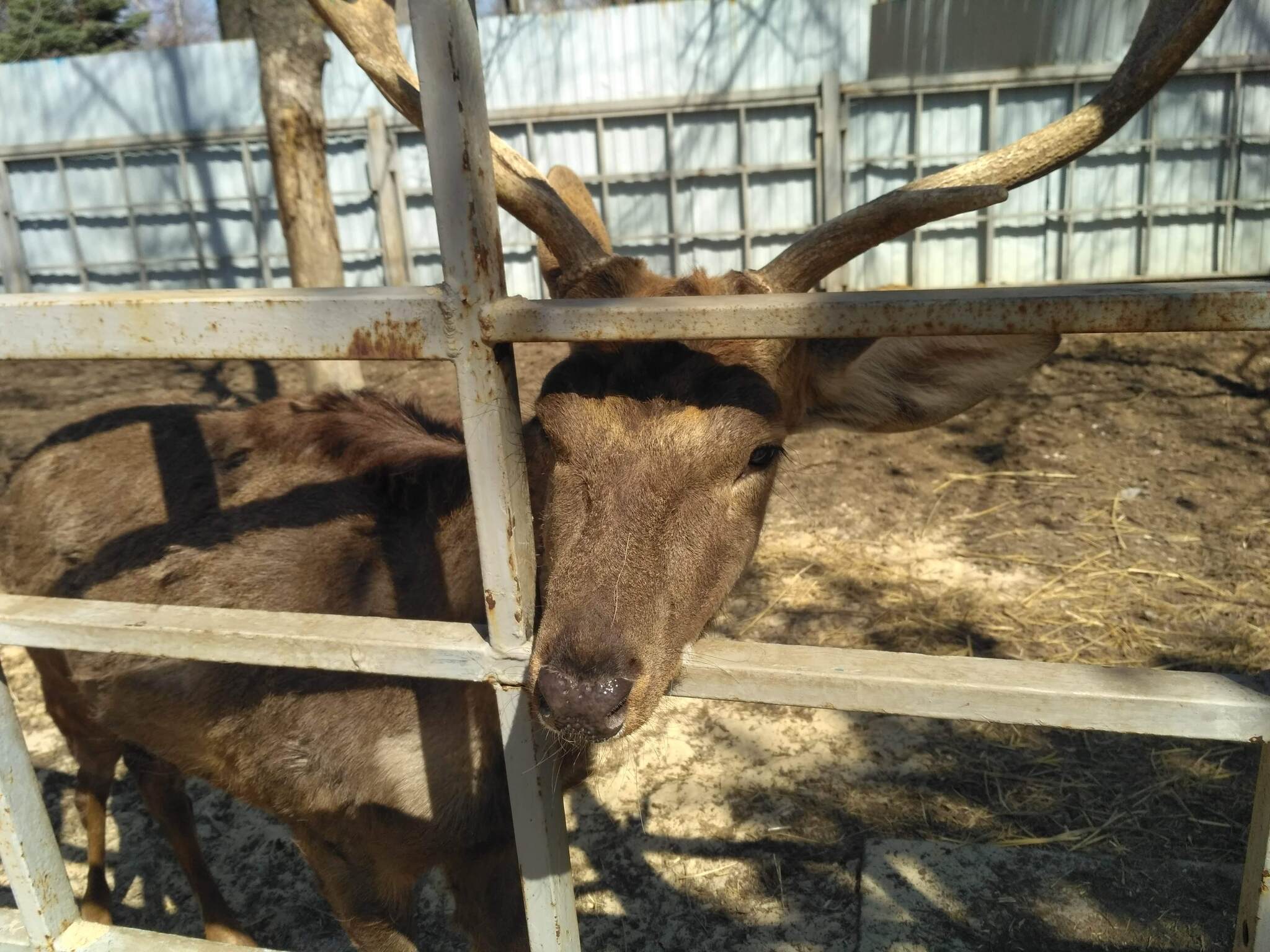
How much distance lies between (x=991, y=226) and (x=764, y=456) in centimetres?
973

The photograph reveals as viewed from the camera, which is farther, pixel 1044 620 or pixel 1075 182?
pixel 1075 182

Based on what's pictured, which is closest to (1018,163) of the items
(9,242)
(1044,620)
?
(1044,620)

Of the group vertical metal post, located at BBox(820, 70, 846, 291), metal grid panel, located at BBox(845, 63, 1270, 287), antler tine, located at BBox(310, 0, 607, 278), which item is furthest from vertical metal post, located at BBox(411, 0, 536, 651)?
metal grid panel, located at BBox(845, 63, 1270, 287)

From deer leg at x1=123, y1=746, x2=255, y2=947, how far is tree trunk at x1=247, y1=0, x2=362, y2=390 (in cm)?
376

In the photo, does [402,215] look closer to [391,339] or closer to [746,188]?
[746,188]

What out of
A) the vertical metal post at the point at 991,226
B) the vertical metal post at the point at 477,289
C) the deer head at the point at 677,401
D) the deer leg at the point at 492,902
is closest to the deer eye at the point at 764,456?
the deer head at the point at 677,401

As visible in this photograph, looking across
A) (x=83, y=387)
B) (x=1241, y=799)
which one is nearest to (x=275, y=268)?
(x=83, y=387)

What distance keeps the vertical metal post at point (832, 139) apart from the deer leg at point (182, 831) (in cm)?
887

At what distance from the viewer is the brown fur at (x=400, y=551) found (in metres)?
2.08

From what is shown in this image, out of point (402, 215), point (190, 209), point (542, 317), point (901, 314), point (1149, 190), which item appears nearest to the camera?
point (901, 314)

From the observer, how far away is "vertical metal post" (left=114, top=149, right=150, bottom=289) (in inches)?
505

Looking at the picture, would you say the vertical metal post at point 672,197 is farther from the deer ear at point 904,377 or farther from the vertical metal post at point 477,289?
the vertical metal post at point 477,289

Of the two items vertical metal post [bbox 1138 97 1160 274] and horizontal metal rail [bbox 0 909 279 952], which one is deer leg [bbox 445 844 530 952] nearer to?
horizontal metal rail [bbox 0 909 279 952]

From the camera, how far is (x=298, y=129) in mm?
6793
